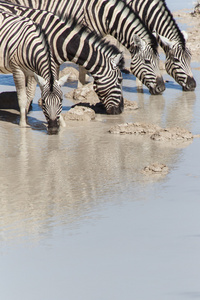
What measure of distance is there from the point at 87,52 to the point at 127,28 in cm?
201

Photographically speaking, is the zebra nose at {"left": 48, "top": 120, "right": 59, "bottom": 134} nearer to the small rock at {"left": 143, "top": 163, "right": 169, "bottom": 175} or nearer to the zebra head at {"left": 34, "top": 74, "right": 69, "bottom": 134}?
the zebra head at {"left": 34, "top": 74, "right": 69, "bottom": 134}

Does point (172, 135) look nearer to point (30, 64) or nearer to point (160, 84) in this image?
point (30, 64)

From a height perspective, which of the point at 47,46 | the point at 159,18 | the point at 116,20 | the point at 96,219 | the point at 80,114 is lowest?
the point at 96,219

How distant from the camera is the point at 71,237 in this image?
486cm

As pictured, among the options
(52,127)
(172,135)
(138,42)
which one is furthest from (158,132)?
(138,42)

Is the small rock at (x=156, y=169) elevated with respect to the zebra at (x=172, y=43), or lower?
lower

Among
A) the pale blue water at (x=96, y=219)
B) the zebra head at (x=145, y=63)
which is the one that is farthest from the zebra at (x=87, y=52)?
the pale blue water at (x=96, y=219)

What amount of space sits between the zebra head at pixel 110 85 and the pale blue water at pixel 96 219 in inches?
60.7

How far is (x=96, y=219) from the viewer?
17.3 ft

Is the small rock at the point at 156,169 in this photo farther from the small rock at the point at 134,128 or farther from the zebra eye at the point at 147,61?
the zebra eye at the point at 147,61

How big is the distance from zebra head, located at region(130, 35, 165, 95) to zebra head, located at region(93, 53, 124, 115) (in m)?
1.38

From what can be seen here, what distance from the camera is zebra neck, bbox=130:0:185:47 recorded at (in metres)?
12.5

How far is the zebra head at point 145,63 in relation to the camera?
38.3 ft

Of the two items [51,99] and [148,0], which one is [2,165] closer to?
[51,99]
